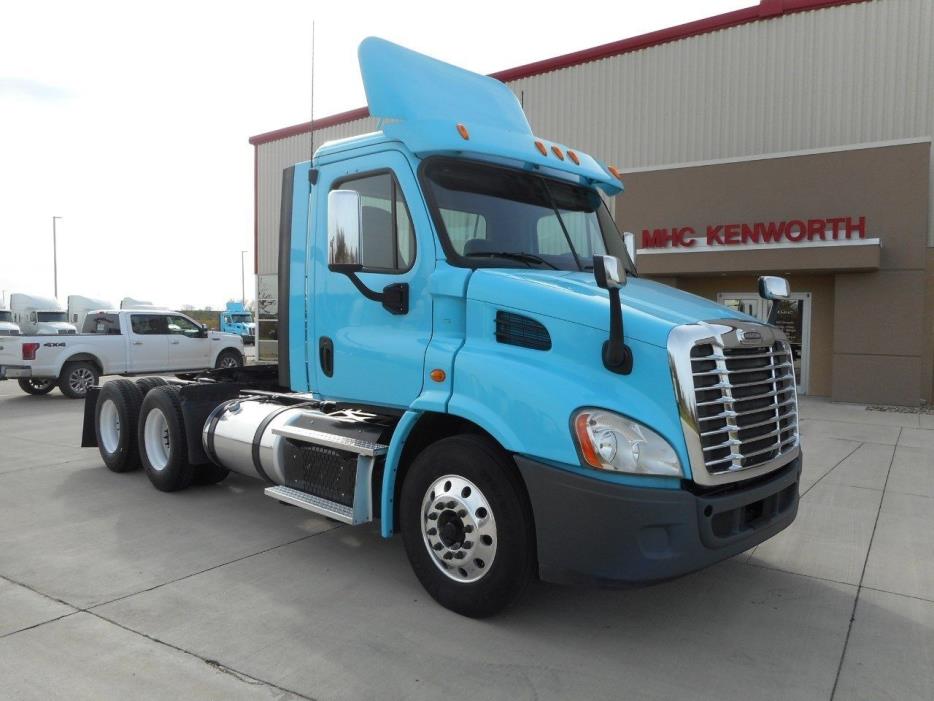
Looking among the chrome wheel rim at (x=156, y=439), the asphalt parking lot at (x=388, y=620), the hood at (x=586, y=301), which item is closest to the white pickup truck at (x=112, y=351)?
the chrome wheel rim at (x=156, y=439)

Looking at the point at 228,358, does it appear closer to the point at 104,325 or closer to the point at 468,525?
the point at 104,325

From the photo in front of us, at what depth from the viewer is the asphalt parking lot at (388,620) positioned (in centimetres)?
320

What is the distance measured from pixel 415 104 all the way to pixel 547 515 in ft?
8.76

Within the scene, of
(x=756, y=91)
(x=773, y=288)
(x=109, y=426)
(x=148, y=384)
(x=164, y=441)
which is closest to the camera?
(x=773, y=288)

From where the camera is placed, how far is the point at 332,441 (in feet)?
15.0

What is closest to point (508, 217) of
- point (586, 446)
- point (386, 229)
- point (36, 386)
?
point (386, 229)

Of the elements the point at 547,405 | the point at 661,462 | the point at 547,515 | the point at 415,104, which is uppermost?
the point at 415,104

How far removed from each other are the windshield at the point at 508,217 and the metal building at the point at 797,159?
10.9m

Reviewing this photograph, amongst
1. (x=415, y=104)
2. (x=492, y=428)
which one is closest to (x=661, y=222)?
(x=415, y=104)

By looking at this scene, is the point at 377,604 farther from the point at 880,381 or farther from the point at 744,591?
the point at 880,381

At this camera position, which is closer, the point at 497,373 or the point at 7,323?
the point at 497,373

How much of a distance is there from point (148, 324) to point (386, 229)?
13349 millimetres

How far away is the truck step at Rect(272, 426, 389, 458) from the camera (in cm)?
425

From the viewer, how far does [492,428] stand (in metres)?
3.56
